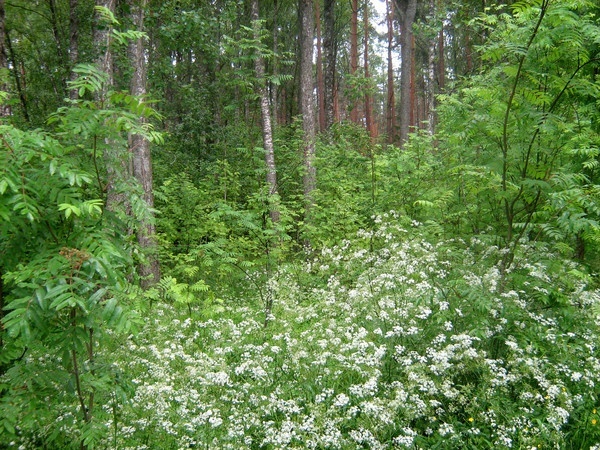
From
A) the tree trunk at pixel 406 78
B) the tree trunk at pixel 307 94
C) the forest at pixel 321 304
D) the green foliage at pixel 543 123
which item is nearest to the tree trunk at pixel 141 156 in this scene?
the forest at pixel 321 304

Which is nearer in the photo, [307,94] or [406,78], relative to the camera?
[307,94]

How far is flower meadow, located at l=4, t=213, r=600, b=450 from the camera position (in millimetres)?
3543

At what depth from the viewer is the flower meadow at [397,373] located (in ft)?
11.6

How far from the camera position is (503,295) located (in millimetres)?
4578

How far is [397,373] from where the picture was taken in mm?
4340

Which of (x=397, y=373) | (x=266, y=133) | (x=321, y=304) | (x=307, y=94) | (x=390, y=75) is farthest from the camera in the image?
(x=390, y=75)

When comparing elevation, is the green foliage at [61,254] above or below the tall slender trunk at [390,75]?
below

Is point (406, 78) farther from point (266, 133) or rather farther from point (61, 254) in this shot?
point (61, 254)

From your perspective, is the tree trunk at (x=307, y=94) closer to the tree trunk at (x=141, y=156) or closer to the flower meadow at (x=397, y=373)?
the tree trunk at (x=141, y=156)

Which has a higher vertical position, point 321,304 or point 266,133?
point 266,133

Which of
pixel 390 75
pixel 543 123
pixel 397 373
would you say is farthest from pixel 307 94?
pixel 390 75

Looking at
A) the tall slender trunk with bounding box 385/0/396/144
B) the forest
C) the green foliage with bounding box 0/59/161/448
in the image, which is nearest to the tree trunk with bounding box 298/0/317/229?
the forest

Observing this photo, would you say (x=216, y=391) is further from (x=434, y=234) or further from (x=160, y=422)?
(x=434, y=234)

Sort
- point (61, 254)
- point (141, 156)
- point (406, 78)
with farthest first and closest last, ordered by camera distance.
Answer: point (406, 78) < point (141, 156) < point (61, 254)
